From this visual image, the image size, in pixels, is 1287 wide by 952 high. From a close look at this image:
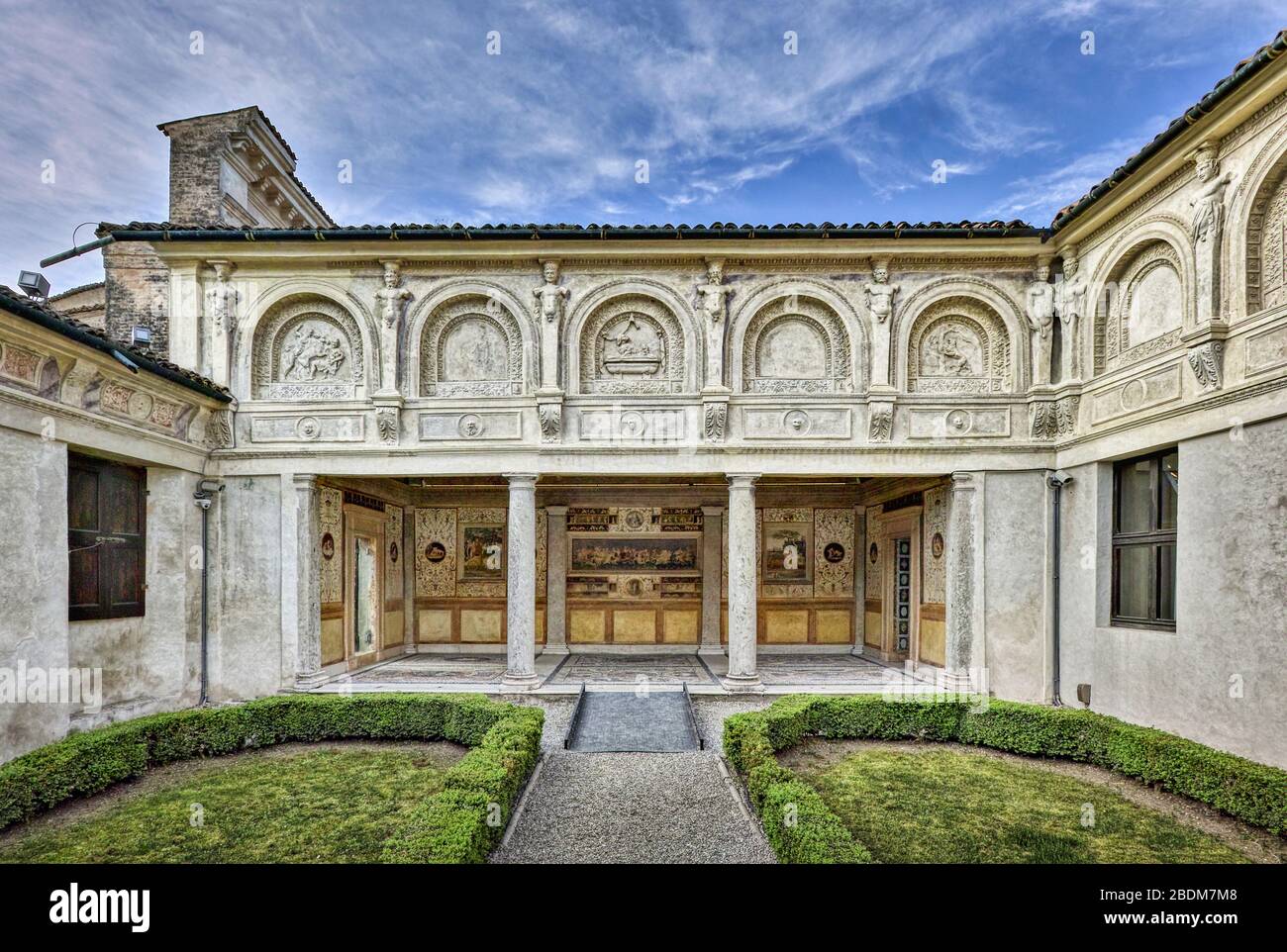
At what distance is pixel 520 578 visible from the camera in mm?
10047

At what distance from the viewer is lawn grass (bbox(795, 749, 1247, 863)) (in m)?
4.94

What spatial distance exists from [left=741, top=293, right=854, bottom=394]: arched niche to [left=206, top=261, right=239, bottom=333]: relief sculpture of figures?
322 inches

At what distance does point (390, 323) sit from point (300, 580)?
4.30 meters

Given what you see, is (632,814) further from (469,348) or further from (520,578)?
(469,348)

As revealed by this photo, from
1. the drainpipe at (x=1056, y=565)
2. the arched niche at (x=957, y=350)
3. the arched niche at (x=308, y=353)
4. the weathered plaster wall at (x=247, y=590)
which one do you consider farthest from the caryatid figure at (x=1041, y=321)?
the weathered plaster wall at (x=247, y=590)

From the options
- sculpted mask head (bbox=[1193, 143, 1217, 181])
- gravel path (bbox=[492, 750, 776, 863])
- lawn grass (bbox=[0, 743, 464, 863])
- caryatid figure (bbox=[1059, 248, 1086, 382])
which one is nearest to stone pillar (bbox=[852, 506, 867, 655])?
caryatid figure (bbox=[1059, 248, 1086, 382])

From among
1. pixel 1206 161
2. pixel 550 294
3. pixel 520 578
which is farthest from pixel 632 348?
pixel 1206 161

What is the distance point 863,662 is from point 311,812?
10.5 meters

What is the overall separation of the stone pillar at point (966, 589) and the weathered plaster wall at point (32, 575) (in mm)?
11805

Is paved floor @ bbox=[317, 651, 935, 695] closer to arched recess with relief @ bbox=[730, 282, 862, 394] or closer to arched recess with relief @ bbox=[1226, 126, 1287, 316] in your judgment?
arched recess with relief @ bbox=[730, 282, 862, 394]

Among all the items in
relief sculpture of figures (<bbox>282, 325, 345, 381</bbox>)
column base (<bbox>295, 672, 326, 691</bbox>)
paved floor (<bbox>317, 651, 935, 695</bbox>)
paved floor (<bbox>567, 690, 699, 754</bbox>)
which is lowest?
paved floor (<bbox>317, 651, 935, 695</bbox>)
